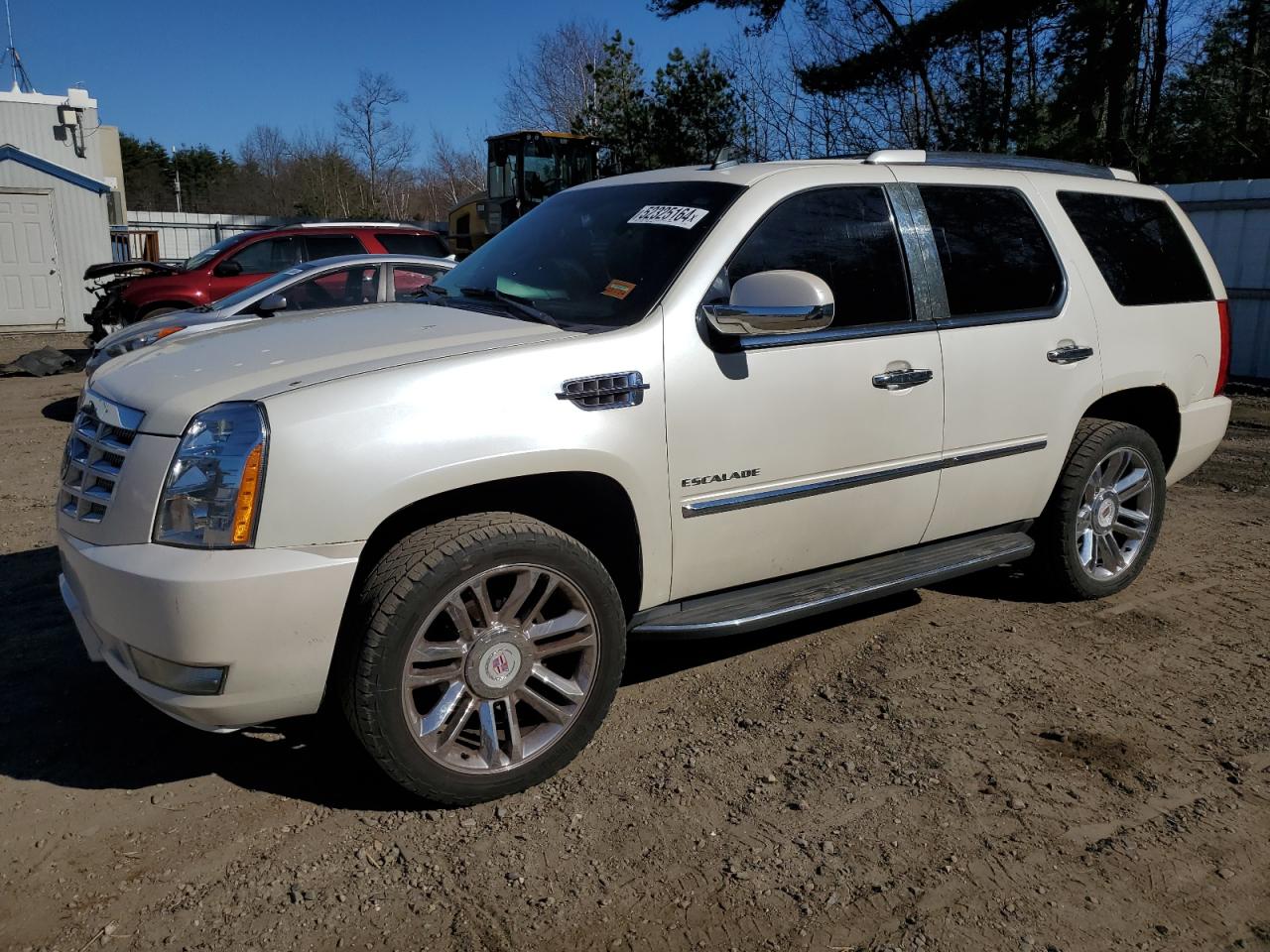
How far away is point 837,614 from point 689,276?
79.1 inches

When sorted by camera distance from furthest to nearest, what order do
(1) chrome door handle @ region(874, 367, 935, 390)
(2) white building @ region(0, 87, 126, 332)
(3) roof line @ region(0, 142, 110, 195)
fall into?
1. (2) white building @ region(0, 87, 126, 332)
2. (3) roof line @ region(0, 142, 110, 195)
3. (1) chrome door handle @ region(874, 367, 935, 390)

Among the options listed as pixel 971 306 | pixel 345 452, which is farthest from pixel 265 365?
pixel 971 306

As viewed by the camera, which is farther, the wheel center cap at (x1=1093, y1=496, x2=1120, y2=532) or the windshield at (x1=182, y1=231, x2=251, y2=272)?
the windshield at (x1=182, y1=231, x2=251, y2=272)

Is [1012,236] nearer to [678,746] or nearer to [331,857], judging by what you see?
[678,746]

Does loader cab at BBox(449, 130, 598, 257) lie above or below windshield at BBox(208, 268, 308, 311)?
above

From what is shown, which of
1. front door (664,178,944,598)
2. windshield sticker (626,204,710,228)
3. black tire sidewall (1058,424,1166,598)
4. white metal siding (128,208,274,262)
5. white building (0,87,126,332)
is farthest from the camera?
white metal siding (128,208,274,262)

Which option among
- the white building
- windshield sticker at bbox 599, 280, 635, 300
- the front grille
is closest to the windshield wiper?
windshield sticker at bbox 599, 280, 635, 300

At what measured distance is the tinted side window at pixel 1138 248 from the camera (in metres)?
4.74

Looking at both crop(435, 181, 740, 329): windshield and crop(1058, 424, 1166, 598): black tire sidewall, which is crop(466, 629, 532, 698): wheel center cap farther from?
crop(1058, 424, 1166, 598): black tire sidewall

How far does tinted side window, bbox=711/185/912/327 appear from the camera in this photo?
374cm

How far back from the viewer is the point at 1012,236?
4.45 metres

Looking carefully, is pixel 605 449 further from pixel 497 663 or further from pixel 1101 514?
pixel 1101 514

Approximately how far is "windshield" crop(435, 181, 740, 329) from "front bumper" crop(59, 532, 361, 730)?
4.14 ft

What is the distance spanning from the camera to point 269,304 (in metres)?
7.83
